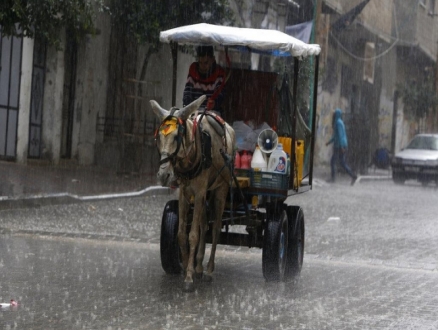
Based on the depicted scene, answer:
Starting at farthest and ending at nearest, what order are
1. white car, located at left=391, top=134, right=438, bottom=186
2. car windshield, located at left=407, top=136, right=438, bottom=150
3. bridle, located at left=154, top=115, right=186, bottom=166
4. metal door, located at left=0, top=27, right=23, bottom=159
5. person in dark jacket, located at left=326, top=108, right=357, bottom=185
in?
car windshield, located at left=407, top=136, right=438, bottom=150, white car, located at left=391, top=134, right=438, bottom=186, person in dark jacket, located at left=326, top=108, right=357, bottom=185, metal door, located at left=0, top=27, right=23, bottom=159, bridle, located at left=154, top=115, right=186, bottom=166

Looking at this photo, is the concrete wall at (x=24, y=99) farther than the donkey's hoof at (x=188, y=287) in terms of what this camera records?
Yes

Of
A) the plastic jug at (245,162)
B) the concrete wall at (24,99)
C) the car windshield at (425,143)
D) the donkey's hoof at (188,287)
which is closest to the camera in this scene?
the donkey's hoof at (188,287)

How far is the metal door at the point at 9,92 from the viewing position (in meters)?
21.0

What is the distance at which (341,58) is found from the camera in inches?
1523

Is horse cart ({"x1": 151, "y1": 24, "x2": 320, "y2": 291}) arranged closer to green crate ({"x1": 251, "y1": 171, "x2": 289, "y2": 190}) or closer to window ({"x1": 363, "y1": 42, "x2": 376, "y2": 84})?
green crate ({"x1": 251, "y1": 171, "x2": 289, "y2": 190})

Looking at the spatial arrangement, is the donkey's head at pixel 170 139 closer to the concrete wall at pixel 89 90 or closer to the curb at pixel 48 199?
the curb at pixel 48 199

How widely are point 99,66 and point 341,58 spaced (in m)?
15.8

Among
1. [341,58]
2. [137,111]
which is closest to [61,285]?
[137,111]

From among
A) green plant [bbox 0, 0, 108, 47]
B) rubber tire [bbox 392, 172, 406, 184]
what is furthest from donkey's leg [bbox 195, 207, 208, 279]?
rubber tire [bbox 392, 172, 406, 184]

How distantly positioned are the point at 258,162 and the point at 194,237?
1.07 metres

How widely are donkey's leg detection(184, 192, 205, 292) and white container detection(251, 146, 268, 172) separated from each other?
33.9 inches

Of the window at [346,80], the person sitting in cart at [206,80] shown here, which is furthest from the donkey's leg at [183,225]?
the window at [346,80]

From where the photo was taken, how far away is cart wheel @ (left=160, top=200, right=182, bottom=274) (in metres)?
9.38

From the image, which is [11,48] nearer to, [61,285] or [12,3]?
[12,3]
